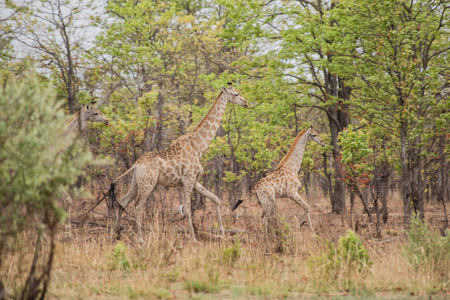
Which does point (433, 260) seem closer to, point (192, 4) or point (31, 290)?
point (31, 290)

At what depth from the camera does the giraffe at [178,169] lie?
32.7 ft

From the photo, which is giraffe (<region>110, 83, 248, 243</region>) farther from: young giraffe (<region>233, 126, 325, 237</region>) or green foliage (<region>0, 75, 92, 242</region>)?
green foliage (<region>0, 75, 92, 242</region>)

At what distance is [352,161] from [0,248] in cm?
895

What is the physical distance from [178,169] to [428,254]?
5767 mm

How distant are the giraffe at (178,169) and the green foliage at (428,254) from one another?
4.50m

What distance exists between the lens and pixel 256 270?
6.47m

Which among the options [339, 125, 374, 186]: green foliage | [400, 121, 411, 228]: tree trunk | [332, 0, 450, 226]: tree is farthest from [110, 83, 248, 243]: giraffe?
[400, 121, 411, 228]: tree trunk

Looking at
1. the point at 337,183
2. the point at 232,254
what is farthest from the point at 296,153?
the point at 232,254

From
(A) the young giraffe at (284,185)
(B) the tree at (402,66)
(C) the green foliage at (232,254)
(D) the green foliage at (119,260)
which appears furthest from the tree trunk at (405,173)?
(D) the green foliage at (119,260)

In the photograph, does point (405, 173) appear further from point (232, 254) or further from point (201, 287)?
point (201, 287)

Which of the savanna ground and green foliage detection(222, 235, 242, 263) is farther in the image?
green foliage detection(222, 235, 242, 263)

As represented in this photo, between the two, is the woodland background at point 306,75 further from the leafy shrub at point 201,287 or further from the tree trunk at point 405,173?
the leafy shrub at point 201,287

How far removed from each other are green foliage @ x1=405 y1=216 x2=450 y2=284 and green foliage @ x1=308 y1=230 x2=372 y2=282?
818 mm

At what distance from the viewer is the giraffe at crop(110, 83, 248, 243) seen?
392 inches
